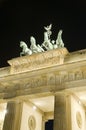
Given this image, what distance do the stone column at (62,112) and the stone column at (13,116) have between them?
2.88m

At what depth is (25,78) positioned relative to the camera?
60.0ft

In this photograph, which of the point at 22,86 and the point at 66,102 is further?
the point at 22,86

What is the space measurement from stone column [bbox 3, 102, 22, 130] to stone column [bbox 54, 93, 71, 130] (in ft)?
9.44

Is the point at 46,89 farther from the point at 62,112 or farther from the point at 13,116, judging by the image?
the point at 13,116

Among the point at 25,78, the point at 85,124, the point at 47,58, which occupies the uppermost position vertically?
the point at 47,58

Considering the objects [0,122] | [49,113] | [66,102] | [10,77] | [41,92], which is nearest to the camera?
[66,102]

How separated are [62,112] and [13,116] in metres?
3.53

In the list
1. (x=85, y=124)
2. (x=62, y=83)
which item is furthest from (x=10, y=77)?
(x=85, y=124)

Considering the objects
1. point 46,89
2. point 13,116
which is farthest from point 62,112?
point 13,116

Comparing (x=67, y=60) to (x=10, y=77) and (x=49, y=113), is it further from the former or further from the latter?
(x=49, y=113)

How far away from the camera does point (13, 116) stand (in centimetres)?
1753

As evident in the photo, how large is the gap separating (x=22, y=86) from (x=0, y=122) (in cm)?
676

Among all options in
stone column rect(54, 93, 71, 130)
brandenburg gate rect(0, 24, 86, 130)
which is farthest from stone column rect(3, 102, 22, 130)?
stone column rect(54, 93, 71, 130)

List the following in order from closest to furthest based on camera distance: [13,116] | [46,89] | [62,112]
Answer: [62,112] → [46,89] → [13,116]
